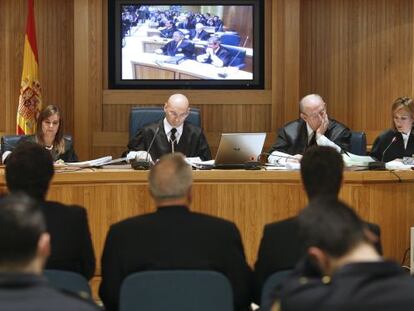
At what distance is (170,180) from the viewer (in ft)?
10.5

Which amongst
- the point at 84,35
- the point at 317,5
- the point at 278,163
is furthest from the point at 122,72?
the point at 278,163

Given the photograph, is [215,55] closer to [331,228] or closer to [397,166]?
[397,166]

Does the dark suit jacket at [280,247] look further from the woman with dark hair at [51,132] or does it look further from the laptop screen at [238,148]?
the woman with dark hair at [51,132]

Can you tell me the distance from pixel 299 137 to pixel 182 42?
5.29 ft

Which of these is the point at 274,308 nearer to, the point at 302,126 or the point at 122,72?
the point at 302,126

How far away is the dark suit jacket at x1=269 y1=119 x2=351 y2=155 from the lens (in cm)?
636

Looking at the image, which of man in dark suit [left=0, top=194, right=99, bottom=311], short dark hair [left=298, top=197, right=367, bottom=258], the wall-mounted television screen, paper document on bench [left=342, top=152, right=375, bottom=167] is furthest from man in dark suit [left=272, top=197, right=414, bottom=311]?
the wall-mounted television screen

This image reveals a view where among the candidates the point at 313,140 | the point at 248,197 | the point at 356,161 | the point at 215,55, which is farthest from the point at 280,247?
the point at 215,55

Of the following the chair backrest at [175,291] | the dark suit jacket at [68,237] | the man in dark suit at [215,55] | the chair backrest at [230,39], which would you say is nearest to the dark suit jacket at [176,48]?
the man in dark suit at [215,55]

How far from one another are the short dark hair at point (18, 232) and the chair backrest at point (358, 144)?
4.54 metres

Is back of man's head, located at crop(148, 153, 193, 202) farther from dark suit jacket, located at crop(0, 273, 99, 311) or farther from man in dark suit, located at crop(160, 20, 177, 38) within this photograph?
man in dark suit, located at crop(160, 20, 177, 38)

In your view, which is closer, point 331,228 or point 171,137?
point 331,228

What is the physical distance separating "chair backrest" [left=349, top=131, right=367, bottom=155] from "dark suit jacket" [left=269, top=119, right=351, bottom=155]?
4 centimetres

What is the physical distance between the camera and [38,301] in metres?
1.90
